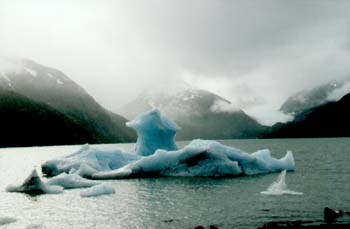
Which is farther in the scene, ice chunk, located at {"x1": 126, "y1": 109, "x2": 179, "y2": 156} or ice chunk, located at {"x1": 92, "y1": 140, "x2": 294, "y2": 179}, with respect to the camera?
ice chunk, located at {"x1": 126, "y1": 109, "x2": 179, "y2": 156}

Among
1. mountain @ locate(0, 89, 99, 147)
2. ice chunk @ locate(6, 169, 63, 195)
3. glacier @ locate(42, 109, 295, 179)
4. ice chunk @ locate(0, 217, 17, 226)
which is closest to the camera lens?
ice chunk @ locate(0, 217, 17, 226)

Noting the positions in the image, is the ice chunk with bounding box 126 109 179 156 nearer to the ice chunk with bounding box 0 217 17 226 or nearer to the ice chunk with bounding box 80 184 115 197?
the ice chunk with bounding box 80 184 115 197

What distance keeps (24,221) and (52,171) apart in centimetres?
2740

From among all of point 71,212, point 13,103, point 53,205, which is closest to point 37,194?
point 53,205

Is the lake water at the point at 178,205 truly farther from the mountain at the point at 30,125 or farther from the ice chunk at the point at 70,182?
the mountain at the point at 30,125

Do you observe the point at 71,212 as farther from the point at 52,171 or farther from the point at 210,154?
the point at 52,171

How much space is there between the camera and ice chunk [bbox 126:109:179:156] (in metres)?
54.9

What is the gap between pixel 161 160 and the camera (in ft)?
156

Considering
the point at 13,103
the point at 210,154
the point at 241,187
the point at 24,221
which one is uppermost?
the point at 13,103

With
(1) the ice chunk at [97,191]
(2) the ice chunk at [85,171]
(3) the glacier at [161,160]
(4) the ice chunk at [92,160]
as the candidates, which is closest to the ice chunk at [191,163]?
(3) the glacier at [161,160]

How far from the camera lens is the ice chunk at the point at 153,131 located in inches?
2160

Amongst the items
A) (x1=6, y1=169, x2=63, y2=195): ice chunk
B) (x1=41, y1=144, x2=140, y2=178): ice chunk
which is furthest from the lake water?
(x1=41, y1=144, x2=140, y2=178): ice chunk

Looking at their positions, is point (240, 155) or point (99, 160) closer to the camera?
point (240, 155)

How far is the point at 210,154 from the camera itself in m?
46.6
